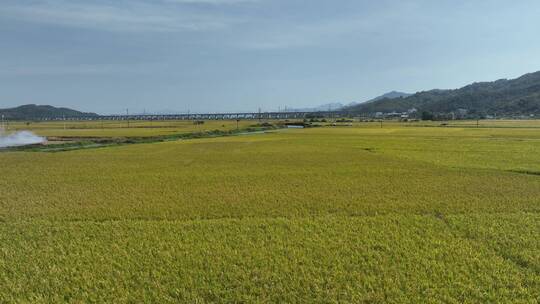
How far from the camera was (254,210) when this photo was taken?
941 centimetres

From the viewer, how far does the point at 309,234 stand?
7.39m

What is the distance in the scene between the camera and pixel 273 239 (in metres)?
7.14

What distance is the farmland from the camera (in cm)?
513

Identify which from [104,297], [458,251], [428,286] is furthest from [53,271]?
[458,251]

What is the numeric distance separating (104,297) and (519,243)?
7.29 metres

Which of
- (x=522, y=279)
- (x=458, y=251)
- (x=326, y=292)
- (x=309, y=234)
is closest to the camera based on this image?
(x=326, y=292)

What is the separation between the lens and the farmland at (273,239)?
513cm

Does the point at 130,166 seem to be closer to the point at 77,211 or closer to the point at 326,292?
the point at 77,211

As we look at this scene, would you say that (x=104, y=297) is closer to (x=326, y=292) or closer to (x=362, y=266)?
(x=326, y=292)

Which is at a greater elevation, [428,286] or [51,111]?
[51,111]

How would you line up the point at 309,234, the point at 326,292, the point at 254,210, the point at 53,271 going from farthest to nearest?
1. the point at 254,210
2. the point at 309,234
3. the point at 53,271
4. the point at 326,292

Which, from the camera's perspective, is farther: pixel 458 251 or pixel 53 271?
pixel 458 251

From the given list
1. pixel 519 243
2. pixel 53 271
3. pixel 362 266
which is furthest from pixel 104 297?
pixel 519 243

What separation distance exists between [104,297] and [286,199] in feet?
20.7
